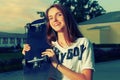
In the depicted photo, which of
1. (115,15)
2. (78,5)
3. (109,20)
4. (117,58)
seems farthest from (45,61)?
(78,5)

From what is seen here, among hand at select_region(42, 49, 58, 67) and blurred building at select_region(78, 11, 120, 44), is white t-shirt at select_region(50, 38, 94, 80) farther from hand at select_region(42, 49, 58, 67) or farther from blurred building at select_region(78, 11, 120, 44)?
blurred building at select_region(78, 11, 120, 44)

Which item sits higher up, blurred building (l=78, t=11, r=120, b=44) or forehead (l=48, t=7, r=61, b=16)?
forehead (l=48, t=7, r=61, b=16)

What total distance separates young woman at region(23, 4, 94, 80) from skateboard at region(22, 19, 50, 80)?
0.20 feet

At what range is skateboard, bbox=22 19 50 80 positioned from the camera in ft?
8.83

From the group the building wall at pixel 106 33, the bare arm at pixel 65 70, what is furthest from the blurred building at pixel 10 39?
the bare arm at pixel 65 70

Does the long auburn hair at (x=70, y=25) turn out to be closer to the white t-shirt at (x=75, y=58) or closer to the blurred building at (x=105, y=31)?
the white t-shirt at (x=75, y=58)

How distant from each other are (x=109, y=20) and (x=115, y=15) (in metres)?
4.22

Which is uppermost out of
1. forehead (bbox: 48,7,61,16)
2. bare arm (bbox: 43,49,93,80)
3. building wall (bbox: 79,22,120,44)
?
forehead (bbox: 48,7,61,16)

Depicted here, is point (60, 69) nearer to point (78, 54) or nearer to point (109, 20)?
point (78, 54)

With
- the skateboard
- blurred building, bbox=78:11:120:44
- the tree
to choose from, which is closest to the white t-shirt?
the skateboard

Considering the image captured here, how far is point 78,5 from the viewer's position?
251 ft

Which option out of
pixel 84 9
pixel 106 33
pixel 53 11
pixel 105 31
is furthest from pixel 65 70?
pixel 84 9

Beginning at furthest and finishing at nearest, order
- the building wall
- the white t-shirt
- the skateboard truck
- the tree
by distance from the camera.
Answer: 1. the tree
2. the building wall
3. the white t-shirt
4. the skateboard truck

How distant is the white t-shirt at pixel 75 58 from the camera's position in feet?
9.22
